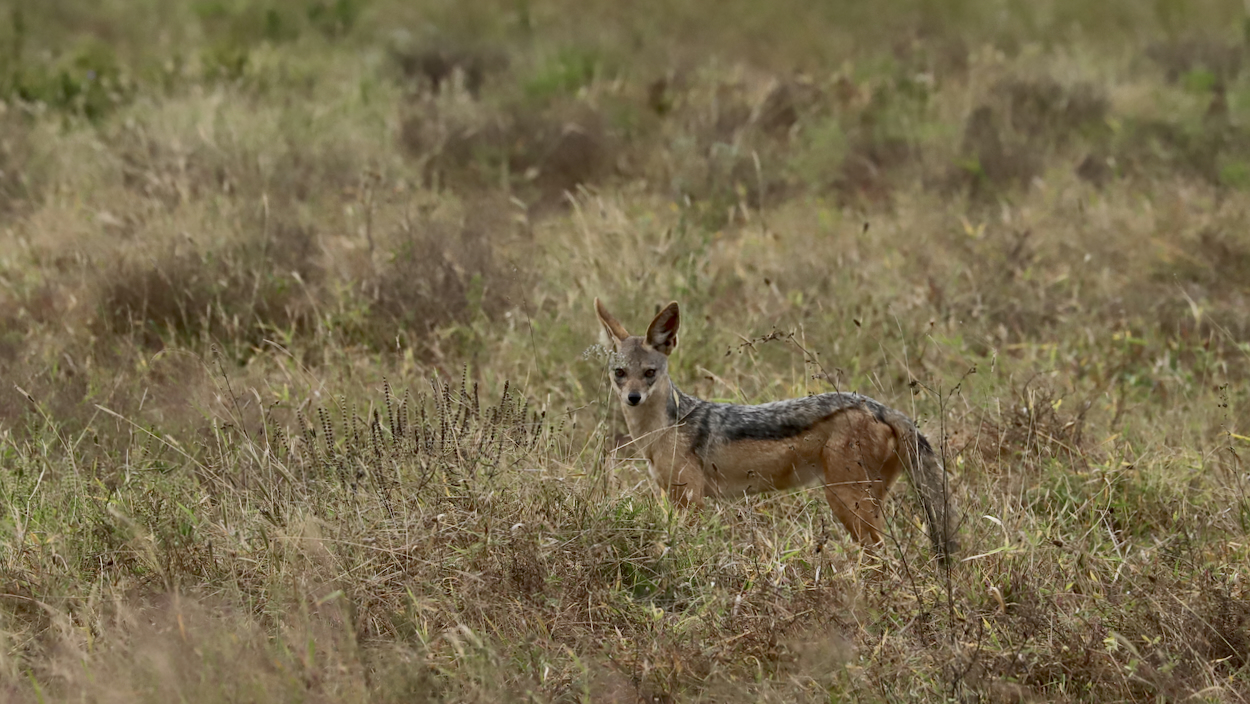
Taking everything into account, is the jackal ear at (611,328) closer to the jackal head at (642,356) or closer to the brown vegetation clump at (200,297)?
the jackal head at (642,356)

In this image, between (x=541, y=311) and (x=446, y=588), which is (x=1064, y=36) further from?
(x=446, y=588)

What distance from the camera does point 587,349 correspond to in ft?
16.7

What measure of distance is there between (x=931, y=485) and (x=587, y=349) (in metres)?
1.56

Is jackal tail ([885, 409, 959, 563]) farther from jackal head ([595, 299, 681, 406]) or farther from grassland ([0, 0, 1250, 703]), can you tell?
jackal head ([595, 299, 681, 406])

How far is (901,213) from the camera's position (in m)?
8.68

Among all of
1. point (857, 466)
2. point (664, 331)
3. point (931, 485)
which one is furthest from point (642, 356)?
point (931, 485)

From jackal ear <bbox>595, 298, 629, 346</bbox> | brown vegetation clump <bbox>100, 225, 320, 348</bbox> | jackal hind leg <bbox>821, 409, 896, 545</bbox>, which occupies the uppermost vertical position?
jackal ear <bbox>595, 298, 629, 346</bbox>

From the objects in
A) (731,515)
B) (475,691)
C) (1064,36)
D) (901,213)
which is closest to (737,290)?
(901,213)

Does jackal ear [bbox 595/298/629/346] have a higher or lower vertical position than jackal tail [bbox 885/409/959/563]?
higher

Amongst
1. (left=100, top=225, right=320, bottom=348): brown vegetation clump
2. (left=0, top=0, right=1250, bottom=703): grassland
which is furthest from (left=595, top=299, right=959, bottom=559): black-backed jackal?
(left=100, top=225, right=320, bottom=348): brown vegetation clump

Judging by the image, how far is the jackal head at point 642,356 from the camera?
16.6ft

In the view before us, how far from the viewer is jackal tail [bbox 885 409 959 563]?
409 centimetres

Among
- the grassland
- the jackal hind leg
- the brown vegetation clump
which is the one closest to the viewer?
the grassland

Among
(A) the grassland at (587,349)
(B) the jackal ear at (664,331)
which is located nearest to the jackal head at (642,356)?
(B) the jackal ear at (664,331)
